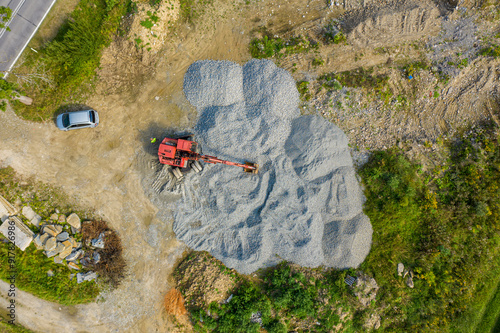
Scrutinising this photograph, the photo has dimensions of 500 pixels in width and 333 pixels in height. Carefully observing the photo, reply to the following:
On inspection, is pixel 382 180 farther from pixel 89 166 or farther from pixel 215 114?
pixel 89 166

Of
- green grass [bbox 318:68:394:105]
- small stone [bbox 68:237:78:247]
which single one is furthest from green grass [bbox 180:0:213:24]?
small stone [bbox 68:237:78:247]

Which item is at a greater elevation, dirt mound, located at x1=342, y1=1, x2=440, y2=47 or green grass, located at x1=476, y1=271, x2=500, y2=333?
dirt mound, located at x1=342, y1=1, x2=440, y2=47

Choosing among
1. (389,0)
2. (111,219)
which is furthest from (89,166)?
(389,0)

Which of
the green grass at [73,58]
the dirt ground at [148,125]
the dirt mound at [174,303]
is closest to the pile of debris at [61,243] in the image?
the dirt ground at [148,125]

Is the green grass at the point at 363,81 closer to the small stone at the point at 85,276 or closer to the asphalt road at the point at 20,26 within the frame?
the asphalt road at the point at 20,26

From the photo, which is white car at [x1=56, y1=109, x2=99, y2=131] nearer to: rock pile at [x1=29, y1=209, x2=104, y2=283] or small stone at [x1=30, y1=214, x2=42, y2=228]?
rock pile at [x1=29, y1=209, x2=104, y2=283]

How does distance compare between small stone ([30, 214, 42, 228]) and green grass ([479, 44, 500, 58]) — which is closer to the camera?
green grass ([479, 44, 500, 58])

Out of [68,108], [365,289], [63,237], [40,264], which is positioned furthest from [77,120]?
[365,289]
